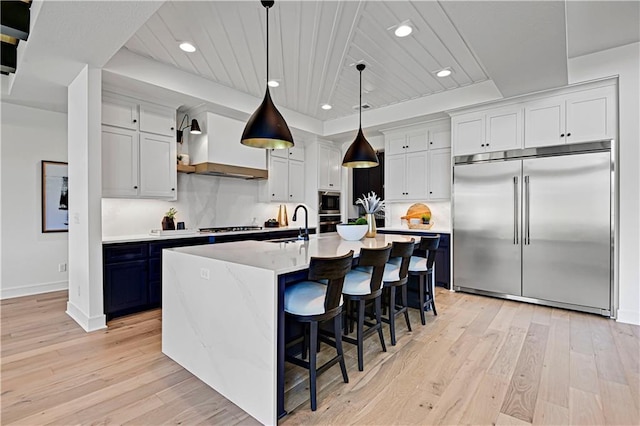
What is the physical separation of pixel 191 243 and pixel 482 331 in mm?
3565

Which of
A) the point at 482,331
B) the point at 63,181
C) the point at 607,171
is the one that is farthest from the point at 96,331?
the point at 607,171

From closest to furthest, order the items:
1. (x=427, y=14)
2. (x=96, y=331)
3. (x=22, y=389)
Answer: (x=22, y=389), (x=427, y=14), (x=96, y=331)

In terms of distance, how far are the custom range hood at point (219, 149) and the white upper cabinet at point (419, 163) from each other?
245cm

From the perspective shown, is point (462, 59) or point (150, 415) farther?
point (462, 59)

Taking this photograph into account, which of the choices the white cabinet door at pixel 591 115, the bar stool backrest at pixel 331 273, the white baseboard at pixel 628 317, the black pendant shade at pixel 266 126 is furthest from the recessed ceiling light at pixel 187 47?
the white baseboard at pixel 628 317

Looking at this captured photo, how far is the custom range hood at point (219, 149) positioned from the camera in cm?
462

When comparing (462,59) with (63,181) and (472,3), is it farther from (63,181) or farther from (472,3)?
(63,181)

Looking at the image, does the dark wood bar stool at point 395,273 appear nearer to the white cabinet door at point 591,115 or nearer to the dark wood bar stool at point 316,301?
the dark wood bar stool at point 316,301

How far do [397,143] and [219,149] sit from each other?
3024mm

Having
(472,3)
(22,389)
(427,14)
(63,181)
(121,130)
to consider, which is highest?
(427,14)

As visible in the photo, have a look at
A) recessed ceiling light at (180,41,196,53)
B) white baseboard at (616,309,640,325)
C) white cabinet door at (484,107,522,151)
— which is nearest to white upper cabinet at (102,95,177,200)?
recessed ceiling light at (180,41,196,53)

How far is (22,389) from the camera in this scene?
7.26 ft

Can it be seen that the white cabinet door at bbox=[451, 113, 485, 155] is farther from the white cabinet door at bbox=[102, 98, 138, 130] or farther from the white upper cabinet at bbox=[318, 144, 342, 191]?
the white cabinet door at bbox=[102, 98, 138, 130]

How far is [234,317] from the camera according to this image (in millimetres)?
2018
